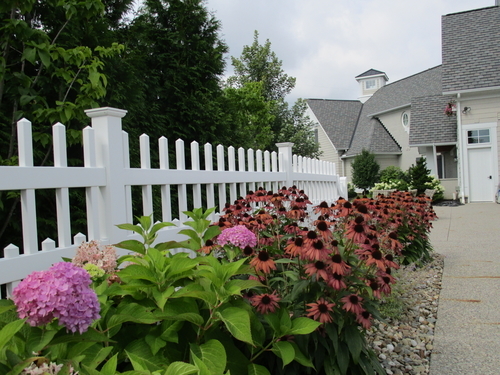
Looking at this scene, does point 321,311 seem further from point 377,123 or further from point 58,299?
point 377,123

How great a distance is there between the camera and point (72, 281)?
1052mm

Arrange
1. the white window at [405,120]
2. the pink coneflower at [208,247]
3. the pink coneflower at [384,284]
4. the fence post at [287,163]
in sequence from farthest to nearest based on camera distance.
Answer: the white window at [405,120] < the fence post at [287,163] < the pink coneflower at [208,247] < the pink coneflower at [384,284]

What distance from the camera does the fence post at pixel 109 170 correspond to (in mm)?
2939

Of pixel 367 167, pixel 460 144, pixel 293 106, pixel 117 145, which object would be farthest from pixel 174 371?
pixel 293 106

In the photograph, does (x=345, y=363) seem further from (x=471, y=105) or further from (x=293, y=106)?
(x=293, y=106)

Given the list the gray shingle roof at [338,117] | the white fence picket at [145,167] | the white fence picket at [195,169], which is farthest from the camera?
the gray shingle roof at [338,117]

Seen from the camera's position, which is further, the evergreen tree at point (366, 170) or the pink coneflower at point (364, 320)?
the evergreen tree at point (366, 170)

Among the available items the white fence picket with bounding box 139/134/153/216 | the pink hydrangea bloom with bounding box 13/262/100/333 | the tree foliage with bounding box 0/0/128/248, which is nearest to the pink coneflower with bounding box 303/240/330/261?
the pink hydrangea bloom with bounding box 13/262/100/333

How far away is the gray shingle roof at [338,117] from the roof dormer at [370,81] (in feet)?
19.5

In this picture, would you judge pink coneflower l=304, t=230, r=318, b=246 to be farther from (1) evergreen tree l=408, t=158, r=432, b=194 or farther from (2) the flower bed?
(1) evergreen tree l=408, t=158, r=432, b=194

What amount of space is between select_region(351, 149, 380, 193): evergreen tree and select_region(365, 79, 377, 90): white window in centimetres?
1718

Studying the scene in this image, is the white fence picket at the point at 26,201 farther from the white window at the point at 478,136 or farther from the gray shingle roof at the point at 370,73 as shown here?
the gray shingle roof at the point at 370,73

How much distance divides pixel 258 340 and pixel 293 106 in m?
26.1

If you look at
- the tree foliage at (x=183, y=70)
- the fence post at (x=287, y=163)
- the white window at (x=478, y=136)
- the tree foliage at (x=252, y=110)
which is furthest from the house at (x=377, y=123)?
the fence post at (x=287, y=163)
